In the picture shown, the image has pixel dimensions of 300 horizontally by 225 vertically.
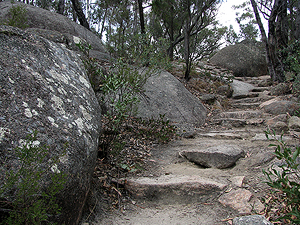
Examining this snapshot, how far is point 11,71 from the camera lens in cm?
140

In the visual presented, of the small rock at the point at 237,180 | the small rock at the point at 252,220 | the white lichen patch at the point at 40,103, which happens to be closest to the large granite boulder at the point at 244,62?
the small rock at the point at 237,180

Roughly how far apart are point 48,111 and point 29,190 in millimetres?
551

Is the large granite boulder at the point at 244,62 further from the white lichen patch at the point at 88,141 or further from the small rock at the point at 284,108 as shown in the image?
the white lichen patch at the point at 88,141

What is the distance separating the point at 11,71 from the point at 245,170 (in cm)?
233

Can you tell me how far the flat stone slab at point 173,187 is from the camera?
199cm

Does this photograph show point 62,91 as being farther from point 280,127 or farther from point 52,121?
point 280,127

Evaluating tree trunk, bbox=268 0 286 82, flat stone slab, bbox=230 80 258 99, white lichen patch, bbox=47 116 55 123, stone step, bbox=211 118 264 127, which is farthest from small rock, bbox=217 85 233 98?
white lichen patch, bbox=47 116 55 123

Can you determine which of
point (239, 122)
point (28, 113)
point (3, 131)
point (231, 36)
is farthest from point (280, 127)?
point (231, 36)

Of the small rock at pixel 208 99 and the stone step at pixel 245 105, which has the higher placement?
the small rock at pixel 208 99

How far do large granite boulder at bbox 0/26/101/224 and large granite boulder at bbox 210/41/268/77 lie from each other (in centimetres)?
1121

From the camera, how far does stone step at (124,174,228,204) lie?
198cm

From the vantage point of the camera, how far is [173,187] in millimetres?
2070

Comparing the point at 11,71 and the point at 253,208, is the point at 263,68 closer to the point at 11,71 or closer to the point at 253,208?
the point at 253,208

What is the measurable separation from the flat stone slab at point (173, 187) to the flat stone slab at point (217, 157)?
503mm
